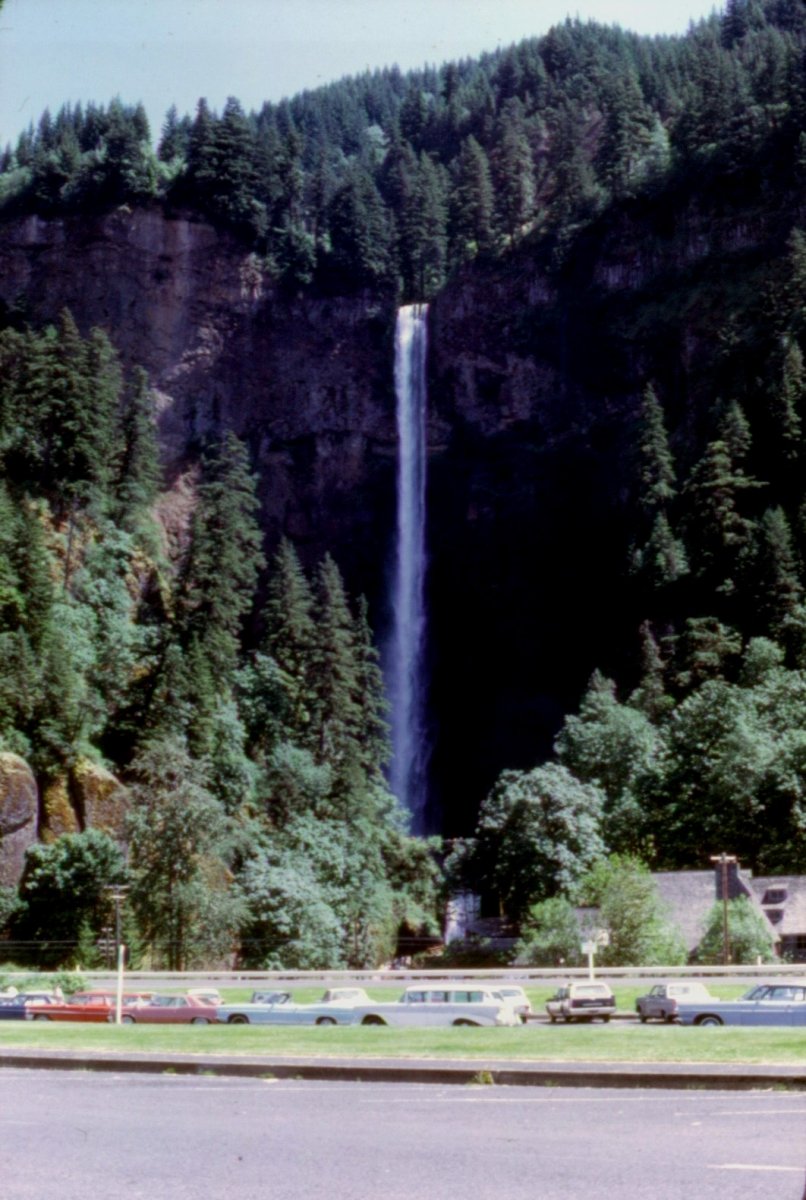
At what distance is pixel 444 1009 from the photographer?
36.5 metres

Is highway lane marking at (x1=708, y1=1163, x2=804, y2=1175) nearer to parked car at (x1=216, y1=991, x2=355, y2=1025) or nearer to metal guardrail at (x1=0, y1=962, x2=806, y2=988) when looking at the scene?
parked car at (x1=216, y1=991, x2=355, y2=1025)

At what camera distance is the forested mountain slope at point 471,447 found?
80875 millimetres

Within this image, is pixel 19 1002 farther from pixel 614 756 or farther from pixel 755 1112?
pixel 614 756

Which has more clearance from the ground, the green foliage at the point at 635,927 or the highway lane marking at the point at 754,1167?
the highway lane marking at the point at 754,1167

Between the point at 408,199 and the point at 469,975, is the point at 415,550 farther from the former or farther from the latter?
the point at 469,975

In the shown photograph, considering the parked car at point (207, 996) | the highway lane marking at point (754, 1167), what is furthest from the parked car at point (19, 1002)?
the highway lane marking at point (754, 1167)

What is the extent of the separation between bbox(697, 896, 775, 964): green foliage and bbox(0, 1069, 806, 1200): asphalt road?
1824 inches

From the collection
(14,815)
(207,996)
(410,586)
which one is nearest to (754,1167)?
(207,996)

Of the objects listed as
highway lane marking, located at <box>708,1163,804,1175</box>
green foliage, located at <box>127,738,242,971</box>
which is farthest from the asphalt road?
green foliage, located at <box>127,738,242,971</box>

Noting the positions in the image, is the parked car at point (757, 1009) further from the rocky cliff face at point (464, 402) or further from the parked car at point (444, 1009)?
the rocky cliff face at point (464, 402)

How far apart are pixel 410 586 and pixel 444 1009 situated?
68811 millimetres

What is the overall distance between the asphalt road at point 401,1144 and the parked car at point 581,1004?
22036 millimetres

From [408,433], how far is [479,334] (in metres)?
9.00

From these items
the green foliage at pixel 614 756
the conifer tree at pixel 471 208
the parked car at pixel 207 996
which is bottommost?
the parked car at pixel 207 996
